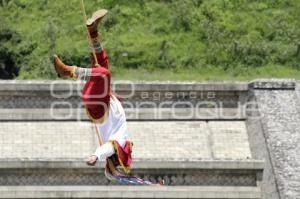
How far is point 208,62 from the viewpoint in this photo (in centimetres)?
1925

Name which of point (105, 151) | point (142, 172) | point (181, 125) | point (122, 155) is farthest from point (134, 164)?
point (105, 151)

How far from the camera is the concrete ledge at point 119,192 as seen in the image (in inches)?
544

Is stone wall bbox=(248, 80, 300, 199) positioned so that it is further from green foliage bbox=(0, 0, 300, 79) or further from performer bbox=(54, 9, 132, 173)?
performer bbox=(54, 9, 132, 173)

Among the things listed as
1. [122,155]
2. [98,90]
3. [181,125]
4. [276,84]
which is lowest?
[122,155]

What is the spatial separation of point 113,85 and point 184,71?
3641mm

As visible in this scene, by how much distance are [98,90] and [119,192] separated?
171 inches

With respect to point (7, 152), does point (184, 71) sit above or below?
above

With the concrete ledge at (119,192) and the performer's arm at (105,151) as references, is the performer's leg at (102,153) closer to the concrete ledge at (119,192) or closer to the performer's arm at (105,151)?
the performer's arm at (105,151)

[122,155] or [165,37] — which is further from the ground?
[165,37]

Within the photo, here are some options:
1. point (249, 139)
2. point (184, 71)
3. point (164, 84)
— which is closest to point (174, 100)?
point (164, 84)

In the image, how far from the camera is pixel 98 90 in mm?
9789

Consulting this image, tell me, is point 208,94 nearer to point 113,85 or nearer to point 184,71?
point 113,85

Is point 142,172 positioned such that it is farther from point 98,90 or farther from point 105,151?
point 98,90

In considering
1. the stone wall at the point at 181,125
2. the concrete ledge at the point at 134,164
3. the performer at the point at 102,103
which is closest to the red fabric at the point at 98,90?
the performer at the point at 102,103
